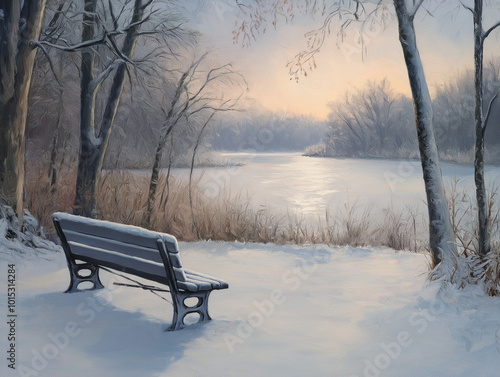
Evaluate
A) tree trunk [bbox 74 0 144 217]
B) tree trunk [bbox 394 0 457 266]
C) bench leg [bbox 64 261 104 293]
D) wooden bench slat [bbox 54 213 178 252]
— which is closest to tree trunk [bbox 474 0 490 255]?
tree trunk [bbox 394 0 457 266]

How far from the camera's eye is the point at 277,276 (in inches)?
237

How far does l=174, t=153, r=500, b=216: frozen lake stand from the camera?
12.8 m

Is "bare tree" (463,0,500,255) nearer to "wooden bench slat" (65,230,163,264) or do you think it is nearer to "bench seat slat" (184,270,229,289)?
"bench seat slat" (184,270,229,289)

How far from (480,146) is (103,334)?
3737 mm

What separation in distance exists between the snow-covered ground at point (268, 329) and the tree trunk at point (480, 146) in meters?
0.53

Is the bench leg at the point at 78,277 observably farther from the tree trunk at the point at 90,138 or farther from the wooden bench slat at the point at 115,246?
the tree trunk at the point at 90,138

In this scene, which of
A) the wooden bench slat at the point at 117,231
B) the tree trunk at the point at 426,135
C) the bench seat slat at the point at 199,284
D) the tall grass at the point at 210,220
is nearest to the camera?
the wooden bench slat at the point at 117,231

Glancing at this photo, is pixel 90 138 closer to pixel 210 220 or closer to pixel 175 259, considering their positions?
pixel 210 220

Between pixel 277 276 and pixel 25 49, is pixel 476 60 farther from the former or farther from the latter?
pixel 25 49

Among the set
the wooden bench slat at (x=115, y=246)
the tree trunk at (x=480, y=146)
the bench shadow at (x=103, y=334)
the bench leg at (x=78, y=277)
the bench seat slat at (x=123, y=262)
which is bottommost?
the bench shadow at (x=103, y=334)

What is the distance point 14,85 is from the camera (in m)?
6.75

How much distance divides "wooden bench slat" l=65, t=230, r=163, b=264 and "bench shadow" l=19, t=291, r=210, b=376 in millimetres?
501

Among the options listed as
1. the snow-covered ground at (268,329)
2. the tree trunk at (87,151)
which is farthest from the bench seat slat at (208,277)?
the tree trunk at (87,151)

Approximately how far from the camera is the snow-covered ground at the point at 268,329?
339cm
